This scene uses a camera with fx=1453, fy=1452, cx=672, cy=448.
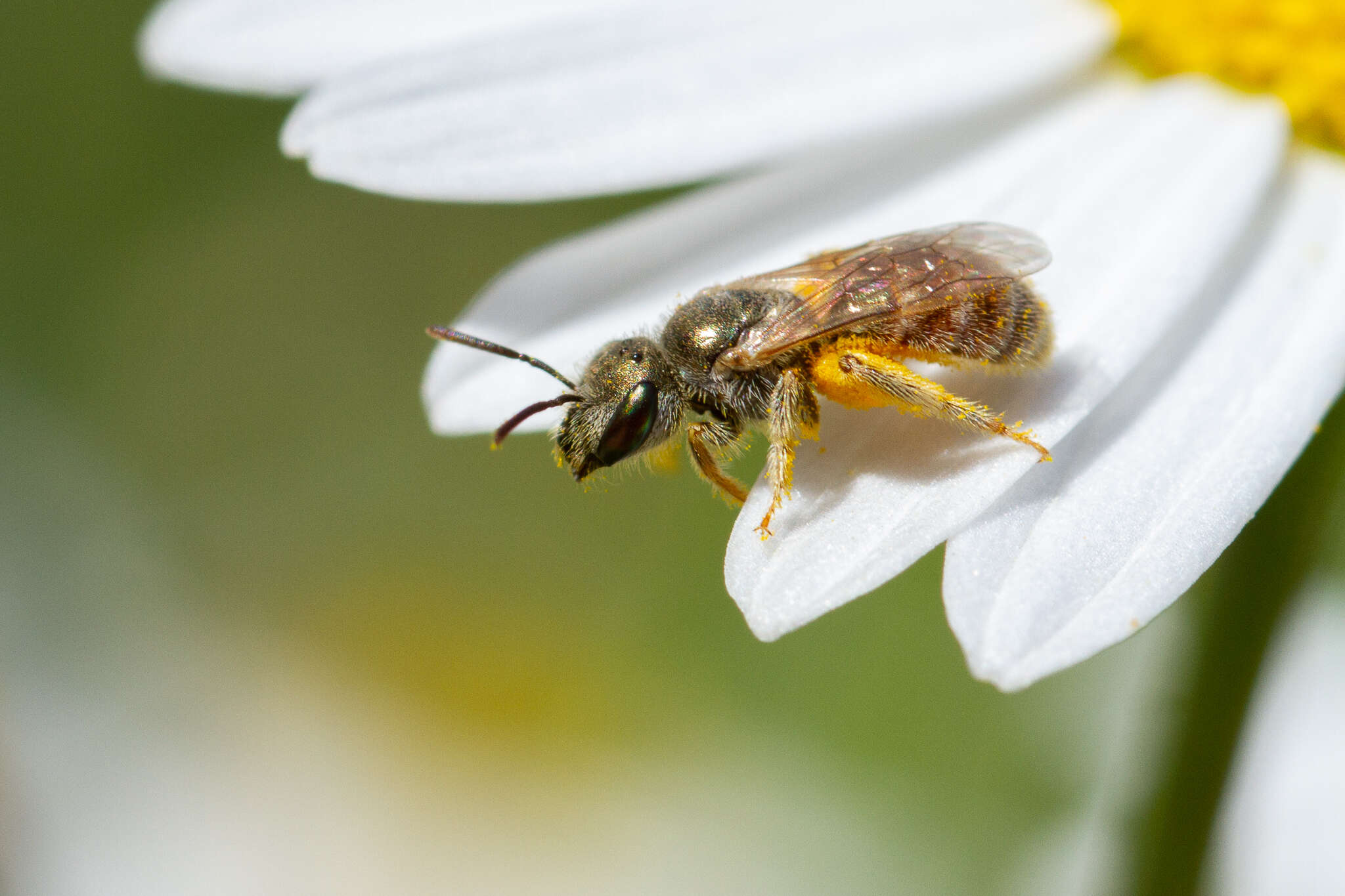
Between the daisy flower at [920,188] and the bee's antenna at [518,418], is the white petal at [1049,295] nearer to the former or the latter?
the daisy flower at [920,188]

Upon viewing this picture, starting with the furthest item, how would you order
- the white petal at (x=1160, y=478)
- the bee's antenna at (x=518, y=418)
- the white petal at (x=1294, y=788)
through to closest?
the white petal at (x=1294, y=788), the bee's antenna at (x=518, y=418), the white petal at (x=1160, y=478)

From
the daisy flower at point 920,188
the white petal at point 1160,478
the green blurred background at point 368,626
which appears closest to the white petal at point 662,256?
the daisy flower at point 920,188

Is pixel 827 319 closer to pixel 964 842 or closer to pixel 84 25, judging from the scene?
pixel 964 842

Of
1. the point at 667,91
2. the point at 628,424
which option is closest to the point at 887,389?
the point at 628,424

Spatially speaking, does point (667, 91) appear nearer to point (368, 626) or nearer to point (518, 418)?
point (518, 418)

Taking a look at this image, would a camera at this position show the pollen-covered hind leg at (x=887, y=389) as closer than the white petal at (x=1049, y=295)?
No

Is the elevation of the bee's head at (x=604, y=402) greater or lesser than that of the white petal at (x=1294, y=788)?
greater
